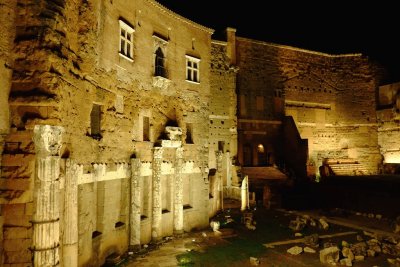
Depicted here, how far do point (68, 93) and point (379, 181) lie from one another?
73.8 ft

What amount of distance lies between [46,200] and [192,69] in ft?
38.9

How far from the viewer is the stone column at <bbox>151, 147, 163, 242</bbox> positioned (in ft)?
46.5

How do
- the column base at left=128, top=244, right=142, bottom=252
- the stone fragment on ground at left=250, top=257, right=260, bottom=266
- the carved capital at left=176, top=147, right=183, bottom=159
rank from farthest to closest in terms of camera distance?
the carved capital at left=176, top=147, right=183, bottom=159 → the column base at left=128, top=244, right=142, bottom=252 → the stone fragment on ground at left=250, top=257, right=260, bottom=266

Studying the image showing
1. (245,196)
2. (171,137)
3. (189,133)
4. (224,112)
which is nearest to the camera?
(171,137)

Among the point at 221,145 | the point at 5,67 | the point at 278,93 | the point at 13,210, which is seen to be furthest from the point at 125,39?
the point at 278,93

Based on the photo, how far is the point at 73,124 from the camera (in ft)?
29.6

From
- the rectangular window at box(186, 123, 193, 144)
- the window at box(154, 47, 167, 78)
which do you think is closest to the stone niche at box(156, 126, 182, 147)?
the rectangular window at box(186, 123, 193, 144)

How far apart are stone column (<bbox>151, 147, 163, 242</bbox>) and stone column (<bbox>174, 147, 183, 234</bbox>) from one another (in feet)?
4.37

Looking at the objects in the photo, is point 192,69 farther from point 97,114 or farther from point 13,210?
point 13,210

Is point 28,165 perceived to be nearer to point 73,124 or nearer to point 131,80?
point 73,124

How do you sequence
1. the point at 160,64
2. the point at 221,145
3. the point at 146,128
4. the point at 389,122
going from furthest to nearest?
the point at 389,122 → the point at 221,145 → the point at 160,64 → the point at 146,128

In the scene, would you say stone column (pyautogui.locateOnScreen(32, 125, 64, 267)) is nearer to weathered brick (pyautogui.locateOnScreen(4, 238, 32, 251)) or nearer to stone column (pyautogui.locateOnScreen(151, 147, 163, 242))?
weathered brick (pyautogui.locateOnScreen(4, 238, 32, 251))

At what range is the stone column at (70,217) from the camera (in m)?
8.33

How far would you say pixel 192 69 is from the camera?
1733 cm
